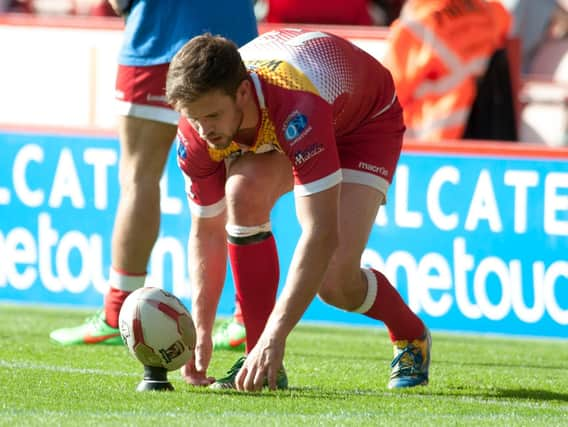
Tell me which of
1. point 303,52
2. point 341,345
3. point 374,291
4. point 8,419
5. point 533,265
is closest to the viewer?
point 8,419

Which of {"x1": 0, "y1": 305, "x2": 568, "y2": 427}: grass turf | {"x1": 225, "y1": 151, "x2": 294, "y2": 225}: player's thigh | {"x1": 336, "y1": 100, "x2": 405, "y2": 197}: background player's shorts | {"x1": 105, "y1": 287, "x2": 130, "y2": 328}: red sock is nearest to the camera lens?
{"x1": 0, "y1": 305, "x2": 568, "y2": 427}: grass turf

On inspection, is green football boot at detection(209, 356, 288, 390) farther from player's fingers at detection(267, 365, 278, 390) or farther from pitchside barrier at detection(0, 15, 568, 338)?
pitchside barrier at detection(0, 15, 568, 338)

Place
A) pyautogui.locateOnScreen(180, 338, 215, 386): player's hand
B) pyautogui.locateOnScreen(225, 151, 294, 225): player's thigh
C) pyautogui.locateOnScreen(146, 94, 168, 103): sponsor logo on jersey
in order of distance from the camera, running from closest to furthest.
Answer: pyautogui.locateOnScreen(225, 151, 294, 225): player's thigh < pyautogui.locateOnScreen(180, 338, 215, 386): player's hand < pyautogui.locateOnScreen(146, 94, 168, 103): sponsor logo on jersey

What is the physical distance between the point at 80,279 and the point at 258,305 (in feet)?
13.4

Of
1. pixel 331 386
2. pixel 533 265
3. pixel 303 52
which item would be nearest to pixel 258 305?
pixel 331 386

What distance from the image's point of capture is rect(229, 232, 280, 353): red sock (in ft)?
19.3

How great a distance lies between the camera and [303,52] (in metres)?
5.80

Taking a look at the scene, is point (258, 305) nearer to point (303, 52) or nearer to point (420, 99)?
point (303, 52)

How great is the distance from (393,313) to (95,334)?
1945 mm

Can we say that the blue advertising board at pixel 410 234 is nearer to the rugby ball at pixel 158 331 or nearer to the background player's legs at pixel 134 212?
the background player's legs at pixel 134 212

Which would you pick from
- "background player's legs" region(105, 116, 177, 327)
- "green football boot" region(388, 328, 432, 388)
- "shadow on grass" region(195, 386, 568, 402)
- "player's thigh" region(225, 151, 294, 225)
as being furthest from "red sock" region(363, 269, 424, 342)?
"background player's legs" region(105, 116, 177, 327)

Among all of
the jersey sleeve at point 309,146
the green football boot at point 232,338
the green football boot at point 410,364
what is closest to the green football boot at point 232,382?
the green football boot at point 410,364

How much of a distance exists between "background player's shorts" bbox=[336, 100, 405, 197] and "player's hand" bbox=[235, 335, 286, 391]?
3.41 ft

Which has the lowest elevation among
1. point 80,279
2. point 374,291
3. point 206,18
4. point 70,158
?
point 80,279
